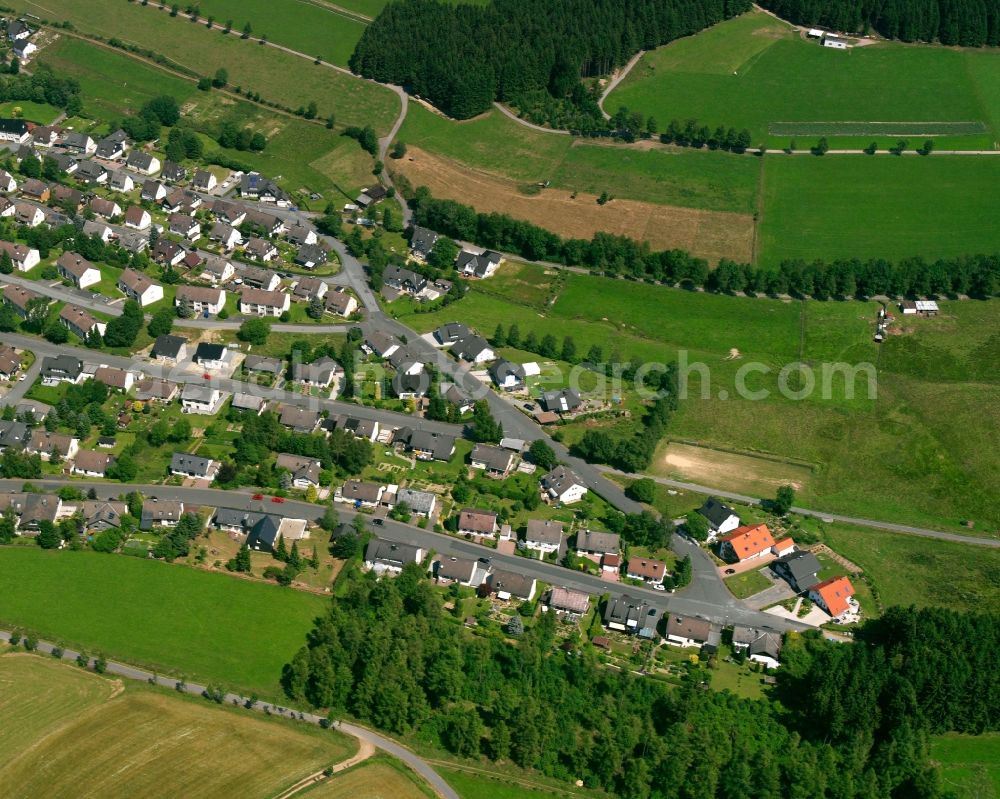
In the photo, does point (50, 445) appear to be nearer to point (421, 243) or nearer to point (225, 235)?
point (225, 235)

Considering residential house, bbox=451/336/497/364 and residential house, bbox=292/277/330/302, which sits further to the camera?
residential house, bbox=292/277/330/302

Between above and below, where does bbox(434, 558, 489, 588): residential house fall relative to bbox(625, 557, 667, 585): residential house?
below

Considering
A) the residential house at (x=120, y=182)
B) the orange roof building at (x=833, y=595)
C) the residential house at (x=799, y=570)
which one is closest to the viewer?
the orange roof building at (x=833, y=595)

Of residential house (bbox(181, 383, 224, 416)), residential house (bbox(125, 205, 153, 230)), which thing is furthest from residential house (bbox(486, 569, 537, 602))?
residential house (bbox(125, 205, 153, 230))

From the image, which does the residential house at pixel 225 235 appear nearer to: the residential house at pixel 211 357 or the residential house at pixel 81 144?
the residential house at pixel 211 357

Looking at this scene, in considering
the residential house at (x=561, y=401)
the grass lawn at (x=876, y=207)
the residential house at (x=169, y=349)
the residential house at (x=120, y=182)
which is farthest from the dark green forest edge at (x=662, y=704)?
the residential house at (x=120, y=182)

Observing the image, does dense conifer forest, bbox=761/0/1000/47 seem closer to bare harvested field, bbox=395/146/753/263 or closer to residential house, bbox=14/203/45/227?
bare harvested field, bbox=395/146/753/263

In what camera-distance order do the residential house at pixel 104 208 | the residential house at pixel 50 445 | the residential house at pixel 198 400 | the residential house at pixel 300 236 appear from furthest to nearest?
the residential house at pixel 104 208
the residential house at pixel 300 236
the residential house at pixel 198 400
the residential house at pixel 50 445
